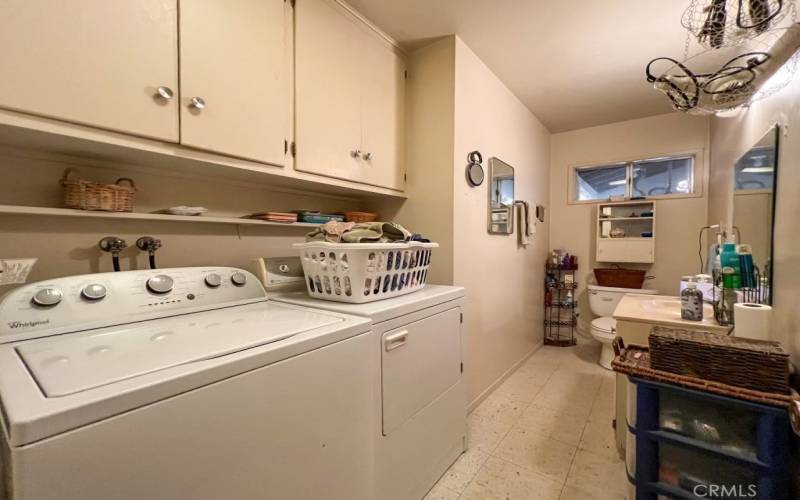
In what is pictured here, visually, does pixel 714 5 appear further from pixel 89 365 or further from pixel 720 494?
pixel 89 365

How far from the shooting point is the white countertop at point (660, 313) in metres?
1.45

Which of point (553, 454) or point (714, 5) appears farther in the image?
A: point (553, 454)

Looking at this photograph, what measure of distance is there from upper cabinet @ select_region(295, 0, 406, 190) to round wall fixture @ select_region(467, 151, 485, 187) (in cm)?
42

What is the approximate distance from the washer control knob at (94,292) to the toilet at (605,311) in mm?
3248

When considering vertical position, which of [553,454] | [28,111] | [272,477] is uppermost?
[28,111]

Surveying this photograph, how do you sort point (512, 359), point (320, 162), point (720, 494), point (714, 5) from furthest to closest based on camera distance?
point (512, 359)
point (320, 162)
point (714, 5)
point (720, 494)

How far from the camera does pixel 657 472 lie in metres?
1.08

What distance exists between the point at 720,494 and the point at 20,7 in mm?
2412

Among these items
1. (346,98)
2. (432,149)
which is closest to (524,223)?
(432,149)

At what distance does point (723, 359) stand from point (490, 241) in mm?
1466

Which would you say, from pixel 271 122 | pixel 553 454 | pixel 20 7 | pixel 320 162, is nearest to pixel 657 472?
pixel 553 454

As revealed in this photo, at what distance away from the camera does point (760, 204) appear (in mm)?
1426

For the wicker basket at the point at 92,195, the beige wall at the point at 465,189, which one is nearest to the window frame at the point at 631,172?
the beige wall at the point at 465,189

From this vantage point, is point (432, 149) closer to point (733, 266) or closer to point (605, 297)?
point (733, 266)
